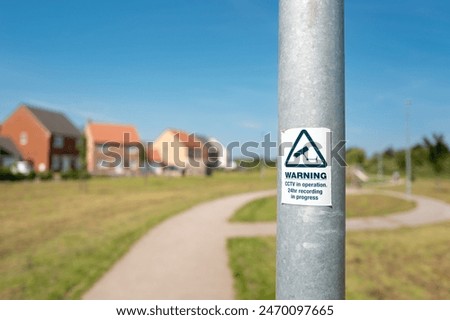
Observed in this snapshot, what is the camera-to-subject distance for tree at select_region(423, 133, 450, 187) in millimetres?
32219

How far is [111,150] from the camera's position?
55312 millimetres

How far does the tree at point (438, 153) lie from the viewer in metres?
32.2

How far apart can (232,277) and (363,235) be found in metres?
6.22

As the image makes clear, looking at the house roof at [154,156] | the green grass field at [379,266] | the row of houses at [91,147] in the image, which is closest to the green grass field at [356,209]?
the green grass field at [379,266]

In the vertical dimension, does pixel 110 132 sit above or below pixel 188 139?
above

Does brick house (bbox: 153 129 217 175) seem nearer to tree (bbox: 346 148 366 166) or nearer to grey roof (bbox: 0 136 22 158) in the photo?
grey roof (bbox: 0 136 22 158)

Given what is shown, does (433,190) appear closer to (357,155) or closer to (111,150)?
(357,155)

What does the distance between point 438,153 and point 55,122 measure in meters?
48.9

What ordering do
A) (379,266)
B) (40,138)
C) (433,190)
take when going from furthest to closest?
(40,138)
(433,190)
(379,266)

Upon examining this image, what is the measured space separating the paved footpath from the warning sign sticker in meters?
4.49

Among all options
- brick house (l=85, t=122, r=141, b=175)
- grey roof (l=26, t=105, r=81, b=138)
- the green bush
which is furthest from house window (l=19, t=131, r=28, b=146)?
the green bush

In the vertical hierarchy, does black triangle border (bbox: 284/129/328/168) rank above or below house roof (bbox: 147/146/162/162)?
below

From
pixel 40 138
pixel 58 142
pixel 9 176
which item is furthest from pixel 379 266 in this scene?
pixel 58 142
